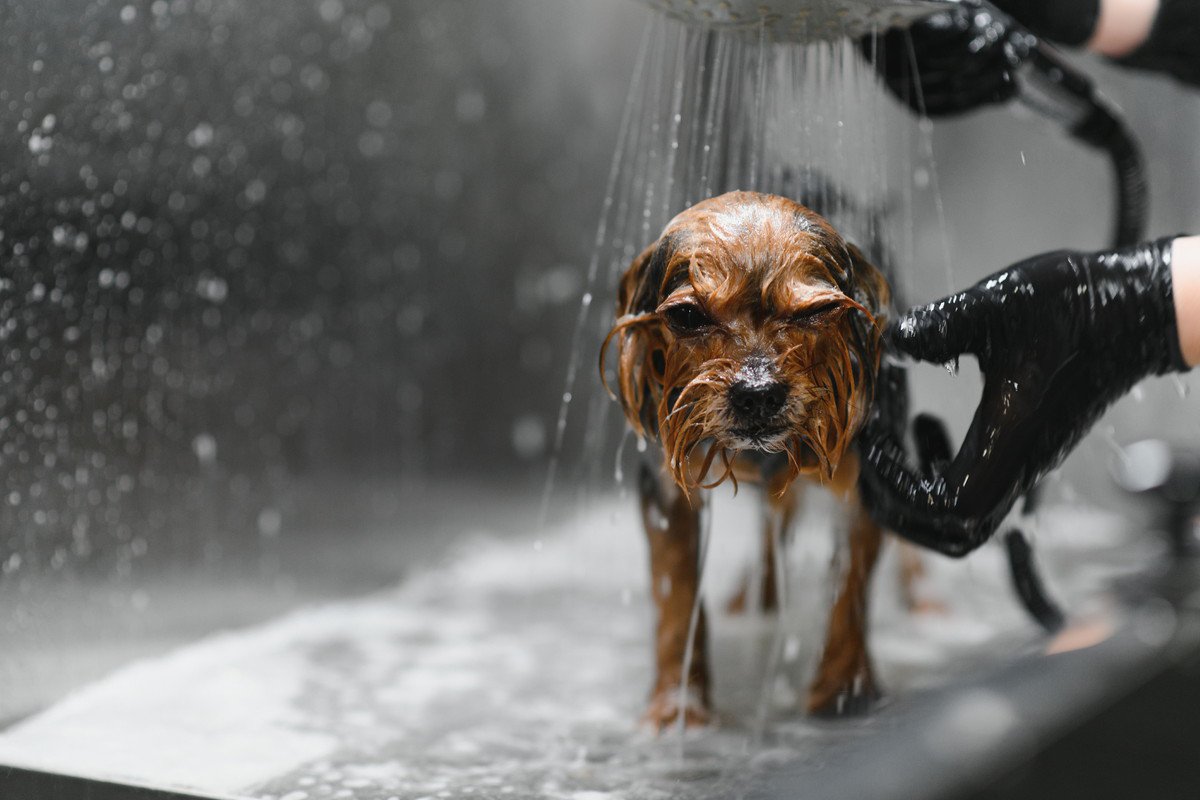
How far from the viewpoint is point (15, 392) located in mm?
1621

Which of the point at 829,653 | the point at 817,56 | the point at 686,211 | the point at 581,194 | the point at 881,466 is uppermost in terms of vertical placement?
the point at 581,194

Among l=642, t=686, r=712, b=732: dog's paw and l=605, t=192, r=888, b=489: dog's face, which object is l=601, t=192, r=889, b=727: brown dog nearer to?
l=605, t=192, r=888, b=489: dog's face

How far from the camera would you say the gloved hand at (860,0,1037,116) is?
4.73 feet

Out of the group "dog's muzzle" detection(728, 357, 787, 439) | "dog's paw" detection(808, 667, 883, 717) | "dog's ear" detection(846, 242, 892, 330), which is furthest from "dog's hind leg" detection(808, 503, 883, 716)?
"dog's muzzle" detection(728, 357, 787, 439)

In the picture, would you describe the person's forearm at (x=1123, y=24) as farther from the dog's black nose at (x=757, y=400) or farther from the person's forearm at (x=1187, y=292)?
the dog's black nose at (x=757, y=400)

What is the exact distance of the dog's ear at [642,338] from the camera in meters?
1.26

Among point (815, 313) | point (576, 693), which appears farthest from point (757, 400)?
point (576, 693)

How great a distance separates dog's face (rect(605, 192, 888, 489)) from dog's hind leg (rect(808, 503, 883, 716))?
1.19 feet

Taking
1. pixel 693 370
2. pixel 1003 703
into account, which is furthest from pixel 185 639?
pixel 1003 703

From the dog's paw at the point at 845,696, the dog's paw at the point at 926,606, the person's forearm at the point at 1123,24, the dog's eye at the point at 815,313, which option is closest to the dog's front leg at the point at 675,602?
the dog's paw at the point at 845,696

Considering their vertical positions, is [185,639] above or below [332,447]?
below

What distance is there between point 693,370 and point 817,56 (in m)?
0.46

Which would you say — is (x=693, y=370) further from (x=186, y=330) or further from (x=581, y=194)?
(x=581, y=194)

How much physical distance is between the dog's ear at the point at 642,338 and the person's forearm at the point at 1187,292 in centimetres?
52
